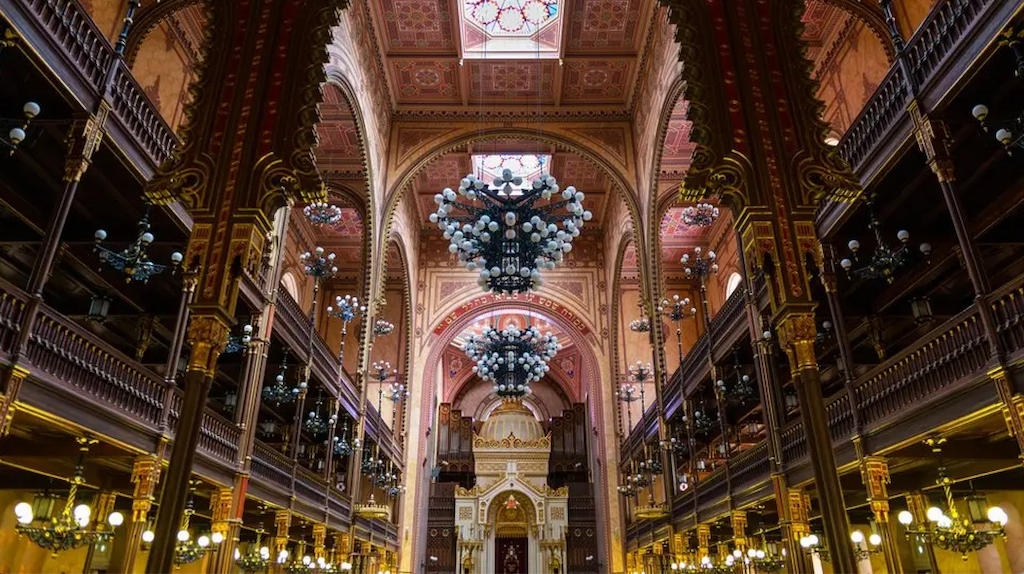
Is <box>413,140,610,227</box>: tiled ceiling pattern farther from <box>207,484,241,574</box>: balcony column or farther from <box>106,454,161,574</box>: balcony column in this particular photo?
<box>106,454,161,574</box>: balcony column

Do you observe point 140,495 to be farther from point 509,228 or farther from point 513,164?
point 513,164

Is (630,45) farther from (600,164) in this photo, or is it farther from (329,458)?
(329,458)

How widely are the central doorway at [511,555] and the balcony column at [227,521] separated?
19.0m

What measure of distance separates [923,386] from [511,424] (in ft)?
79.6

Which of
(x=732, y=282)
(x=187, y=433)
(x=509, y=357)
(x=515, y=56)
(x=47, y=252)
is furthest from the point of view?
(x=732, y=282)

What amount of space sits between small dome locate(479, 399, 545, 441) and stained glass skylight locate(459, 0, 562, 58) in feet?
59.3

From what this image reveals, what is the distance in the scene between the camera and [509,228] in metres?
11.9

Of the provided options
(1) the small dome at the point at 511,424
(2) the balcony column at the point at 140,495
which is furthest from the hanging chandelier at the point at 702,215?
(1) the small dome at the point at 511,424

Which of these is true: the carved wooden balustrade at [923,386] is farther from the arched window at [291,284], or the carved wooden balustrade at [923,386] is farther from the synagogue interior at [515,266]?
the arched window at [291,284]

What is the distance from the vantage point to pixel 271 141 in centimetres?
483

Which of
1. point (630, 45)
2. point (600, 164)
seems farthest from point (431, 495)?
point (630, 45)

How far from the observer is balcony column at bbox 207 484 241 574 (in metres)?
9.75

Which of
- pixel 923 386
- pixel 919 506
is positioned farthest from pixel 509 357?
pixel 923 386

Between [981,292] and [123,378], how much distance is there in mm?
10051
